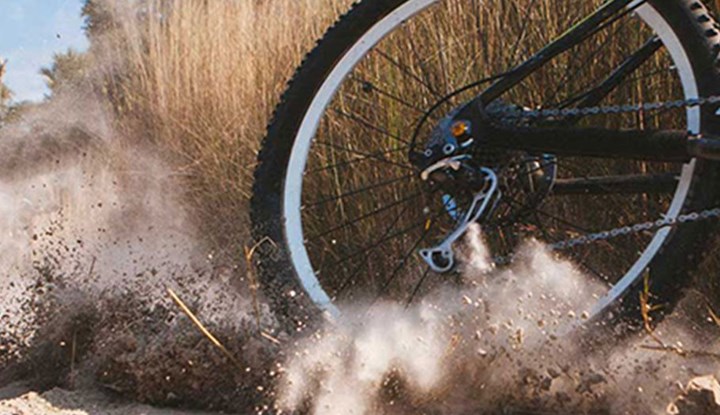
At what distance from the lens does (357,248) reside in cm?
357

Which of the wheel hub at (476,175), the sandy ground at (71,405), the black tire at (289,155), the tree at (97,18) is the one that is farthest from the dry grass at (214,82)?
the wheel hub at (476,175)

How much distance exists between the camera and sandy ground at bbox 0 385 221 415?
8.55 ft

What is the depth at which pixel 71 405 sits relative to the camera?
107 inches

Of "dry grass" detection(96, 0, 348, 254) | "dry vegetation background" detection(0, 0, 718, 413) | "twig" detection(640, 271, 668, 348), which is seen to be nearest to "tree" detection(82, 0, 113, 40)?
"dry vegetation background" detection(0, 0, 718, 413)

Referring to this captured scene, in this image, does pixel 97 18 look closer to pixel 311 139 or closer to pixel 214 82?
pixel 214 82

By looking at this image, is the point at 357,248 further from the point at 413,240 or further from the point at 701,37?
the point at 701,37

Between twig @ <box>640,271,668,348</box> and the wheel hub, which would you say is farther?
the wheel hub

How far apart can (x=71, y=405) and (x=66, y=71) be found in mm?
5428

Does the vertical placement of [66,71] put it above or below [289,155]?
above

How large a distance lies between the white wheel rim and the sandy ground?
551mm

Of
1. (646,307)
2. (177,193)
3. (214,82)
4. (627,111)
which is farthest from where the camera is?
(214,82)

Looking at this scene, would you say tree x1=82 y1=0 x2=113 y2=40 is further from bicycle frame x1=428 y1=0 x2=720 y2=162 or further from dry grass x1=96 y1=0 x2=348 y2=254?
bicycle frame x1=428 y1=0 x2=720 y2=162

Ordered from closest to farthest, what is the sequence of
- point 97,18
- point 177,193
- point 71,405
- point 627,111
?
point 627,111
point 71,405
point 177,193
point 97,18

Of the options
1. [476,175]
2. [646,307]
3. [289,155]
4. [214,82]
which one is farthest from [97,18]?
[646,307]
